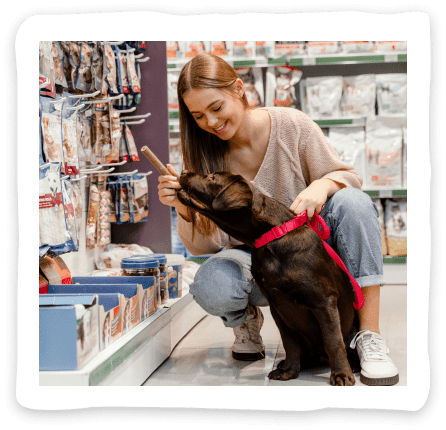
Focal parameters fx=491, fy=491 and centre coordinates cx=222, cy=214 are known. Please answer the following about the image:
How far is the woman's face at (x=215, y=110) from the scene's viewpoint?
4.61ft

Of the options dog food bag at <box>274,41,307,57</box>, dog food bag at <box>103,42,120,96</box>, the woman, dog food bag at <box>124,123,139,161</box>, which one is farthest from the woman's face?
dog food bag at <box>274,41,307,57</box>

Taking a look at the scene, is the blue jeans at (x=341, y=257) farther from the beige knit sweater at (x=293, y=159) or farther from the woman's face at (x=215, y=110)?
the woman's face at (x=215, y=110)

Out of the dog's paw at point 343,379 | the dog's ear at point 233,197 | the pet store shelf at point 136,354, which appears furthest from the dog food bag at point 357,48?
the dog's paw at point 343,379

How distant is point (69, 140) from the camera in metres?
1.75

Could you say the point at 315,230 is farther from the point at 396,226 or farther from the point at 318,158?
the point at 396,226

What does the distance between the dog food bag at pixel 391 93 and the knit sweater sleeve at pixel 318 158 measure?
6.70ft

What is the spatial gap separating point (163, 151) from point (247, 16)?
5.60ft

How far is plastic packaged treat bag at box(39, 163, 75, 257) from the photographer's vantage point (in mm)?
1440

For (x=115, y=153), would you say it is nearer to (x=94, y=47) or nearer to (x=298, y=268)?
(x=94, y=47)

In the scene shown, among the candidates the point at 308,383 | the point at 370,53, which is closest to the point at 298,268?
the point at 308,383

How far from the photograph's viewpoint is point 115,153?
2496mm

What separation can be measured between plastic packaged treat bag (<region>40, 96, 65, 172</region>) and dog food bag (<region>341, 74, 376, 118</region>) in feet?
7.57

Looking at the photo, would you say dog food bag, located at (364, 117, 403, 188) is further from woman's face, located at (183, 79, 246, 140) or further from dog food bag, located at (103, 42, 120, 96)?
woman's face, located at (183, 79, 246, 140)
